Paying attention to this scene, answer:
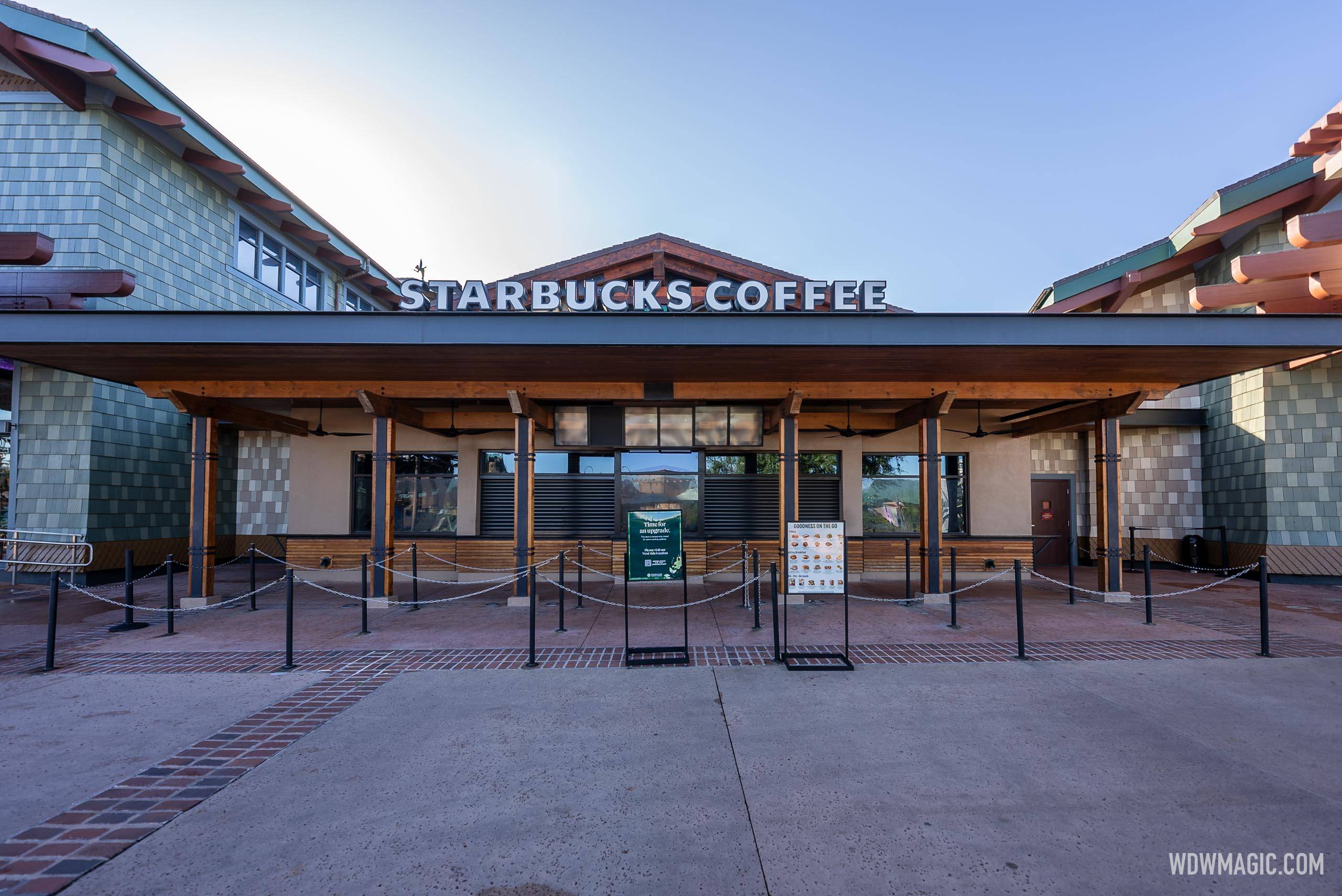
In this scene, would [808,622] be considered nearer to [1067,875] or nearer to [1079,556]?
[1067,875]

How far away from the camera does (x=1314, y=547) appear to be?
14281mm

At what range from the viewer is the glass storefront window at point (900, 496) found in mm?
14906

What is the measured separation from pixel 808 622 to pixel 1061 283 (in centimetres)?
1538

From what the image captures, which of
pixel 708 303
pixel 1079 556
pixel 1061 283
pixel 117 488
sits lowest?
pixel 1079 556

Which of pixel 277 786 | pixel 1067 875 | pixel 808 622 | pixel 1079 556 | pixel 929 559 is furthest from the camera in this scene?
pixel 1079 556

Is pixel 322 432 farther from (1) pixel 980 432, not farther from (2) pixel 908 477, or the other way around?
(1) pixel 980 432

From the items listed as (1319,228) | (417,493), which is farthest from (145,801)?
(1319,228)

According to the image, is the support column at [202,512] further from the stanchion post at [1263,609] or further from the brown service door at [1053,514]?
the brown service door at [1053,514]

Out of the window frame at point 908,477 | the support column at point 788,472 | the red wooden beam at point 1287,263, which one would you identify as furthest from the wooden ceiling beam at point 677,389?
the window frame at point 908,477

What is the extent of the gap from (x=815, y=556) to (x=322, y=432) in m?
10.9

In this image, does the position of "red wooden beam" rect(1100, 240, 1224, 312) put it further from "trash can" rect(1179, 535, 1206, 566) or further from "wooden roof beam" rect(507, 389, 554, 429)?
"wooden roof beam" rect(507, 389, 554, 429)

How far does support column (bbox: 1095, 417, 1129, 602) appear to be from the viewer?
37.5ft

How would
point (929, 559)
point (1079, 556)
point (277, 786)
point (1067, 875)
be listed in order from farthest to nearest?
1. point (1079, 556)
2. point (929, 559)
3. point (277, 786)
4. point (1067, 875)

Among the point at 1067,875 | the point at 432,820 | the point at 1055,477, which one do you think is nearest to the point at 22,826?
the point at 432,820
